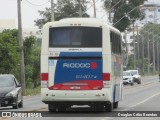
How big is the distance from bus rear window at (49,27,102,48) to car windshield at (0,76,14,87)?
4.83 m

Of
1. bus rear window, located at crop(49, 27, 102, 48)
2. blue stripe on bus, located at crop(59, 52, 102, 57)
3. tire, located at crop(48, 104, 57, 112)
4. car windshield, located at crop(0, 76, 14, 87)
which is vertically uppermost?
bus rear window, located at crop(49, 27, 102, 48)

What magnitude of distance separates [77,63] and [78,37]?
972 millimetres

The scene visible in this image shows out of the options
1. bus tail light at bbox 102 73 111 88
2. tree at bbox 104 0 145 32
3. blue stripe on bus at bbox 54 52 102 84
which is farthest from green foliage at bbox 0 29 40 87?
tree at bbox 104 0 145 32

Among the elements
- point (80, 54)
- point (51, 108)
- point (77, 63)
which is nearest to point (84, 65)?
point (77, 63)

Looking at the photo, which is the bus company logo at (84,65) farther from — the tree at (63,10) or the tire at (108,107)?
the tree at (63,10)

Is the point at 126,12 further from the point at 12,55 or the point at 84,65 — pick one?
the point at 84,65

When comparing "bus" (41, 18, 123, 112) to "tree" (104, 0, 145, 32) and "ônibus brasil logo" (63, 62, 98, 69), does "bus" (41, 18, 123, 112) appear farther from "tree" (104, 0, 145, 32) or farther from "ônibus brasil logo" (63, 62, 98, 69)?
"tree" (104, 0, 145, 32)

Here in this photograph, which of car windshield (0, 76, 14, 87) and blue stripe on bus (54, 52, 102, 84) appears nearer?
blue stripe on bus (54, 52, 102, 84)

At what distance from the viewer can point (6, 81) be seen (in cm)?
2898

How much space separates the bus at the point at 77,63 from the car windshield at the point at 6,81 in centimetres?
454

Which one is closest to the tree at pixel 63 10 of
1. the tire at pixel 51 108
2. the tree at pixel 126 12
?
the tree at pixel 126 12

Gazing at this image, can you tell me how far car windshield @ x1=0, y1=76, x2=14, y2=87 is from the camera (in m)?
28.6

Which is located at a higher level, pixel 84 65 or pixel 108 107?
pixel 84 65

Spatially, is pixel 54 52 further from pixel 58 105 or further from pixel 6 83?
pixel 6 83
